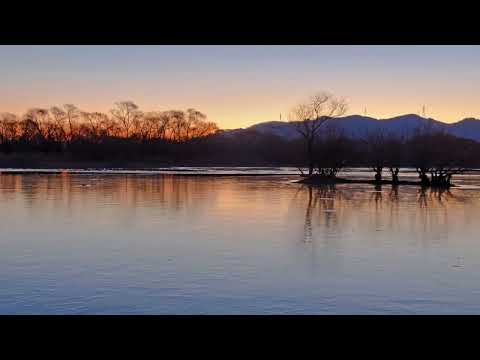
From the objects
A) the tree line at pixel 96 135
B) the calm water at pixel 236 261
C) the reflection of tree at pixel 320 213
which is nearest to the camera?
the calm water at pixel 236 261

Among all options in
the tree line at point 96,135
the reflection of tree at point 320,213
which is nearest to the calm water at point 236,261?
the reflection of tree at point 320,213

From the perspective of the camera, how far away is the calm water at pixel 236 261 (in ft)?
18.1

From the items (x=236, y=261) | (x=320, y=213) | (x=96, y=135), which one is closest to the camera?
(x=236, y=261)

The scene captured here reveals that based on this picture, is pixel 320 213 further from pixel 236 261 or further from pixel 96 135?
pixel 96 135

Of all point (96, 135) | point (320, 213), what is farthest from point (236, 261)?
point (96, 135)

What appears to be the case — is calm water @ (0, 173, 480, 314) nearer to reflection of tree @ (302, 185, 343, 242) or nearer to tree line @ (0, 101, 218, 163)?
reflection of tree @ (302, 185, 343, 242)

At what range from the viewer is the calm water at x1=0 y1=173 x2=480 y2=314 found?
550 centimetres

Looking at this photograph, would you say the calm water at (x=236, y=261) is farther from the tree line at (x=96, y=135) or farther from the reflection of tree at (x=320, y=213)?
the tree line at (x=96, y=135)

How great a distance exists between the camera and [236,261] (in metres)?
7.74

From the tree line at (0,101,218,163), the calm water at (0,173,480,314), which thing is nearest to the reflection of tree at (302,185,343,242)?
the calm water at (0,173,480,314)

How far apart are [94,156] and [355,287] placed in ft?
248
